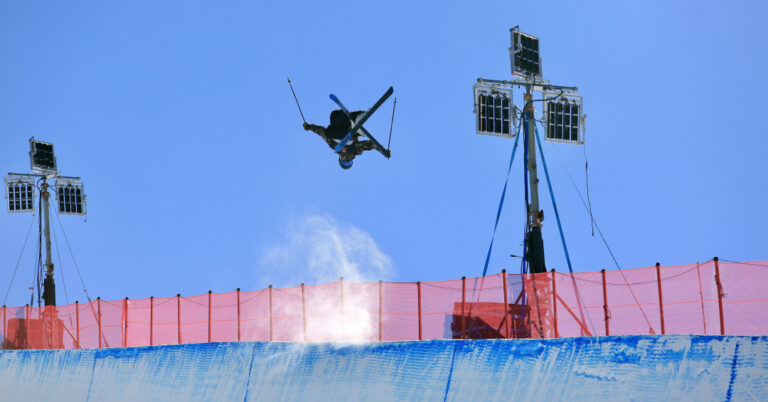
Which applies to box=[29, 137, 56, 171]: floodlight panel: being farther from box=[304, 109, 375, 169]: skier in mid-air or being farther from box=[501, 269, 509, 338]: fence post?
box=[501, 269, 509, 338]: fence post

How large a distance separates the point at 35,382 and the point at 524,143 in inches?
603

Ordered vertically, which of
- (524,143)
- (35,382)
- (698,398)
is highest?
(524,143)

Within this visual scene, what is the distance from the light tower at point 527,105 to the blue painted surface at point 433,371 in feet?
35.5

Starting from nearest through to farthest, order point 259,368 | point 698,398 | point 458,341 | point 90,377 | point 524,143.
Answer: point 698,398 → point 458,341 → point 259,368 → point 90,377 → point 524,143

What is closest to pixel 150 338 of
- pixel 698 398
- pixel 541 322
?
pixel 541 322

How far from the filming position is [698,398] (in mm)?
12273

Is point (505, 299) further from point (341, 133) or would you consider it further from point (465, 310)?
point (341, 133)

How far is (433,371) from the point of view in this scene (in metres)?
15.0

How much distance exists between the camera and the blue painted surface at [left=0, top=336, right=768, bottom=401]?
12.5 meters

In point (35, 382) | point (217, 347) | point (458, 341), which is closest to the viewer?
point (458, 341)

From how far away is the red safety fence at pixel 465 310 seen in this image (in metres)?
17.9

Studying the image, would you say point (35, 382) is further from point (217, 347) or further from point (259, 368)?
point (259, 368)

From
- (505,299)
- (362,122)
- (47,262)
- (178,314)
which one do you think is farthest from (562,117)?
(47,262)

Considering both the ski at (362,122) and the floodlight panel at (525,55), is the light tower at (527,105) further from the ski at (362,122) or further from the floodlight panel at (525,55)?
the ski at (362,122)
